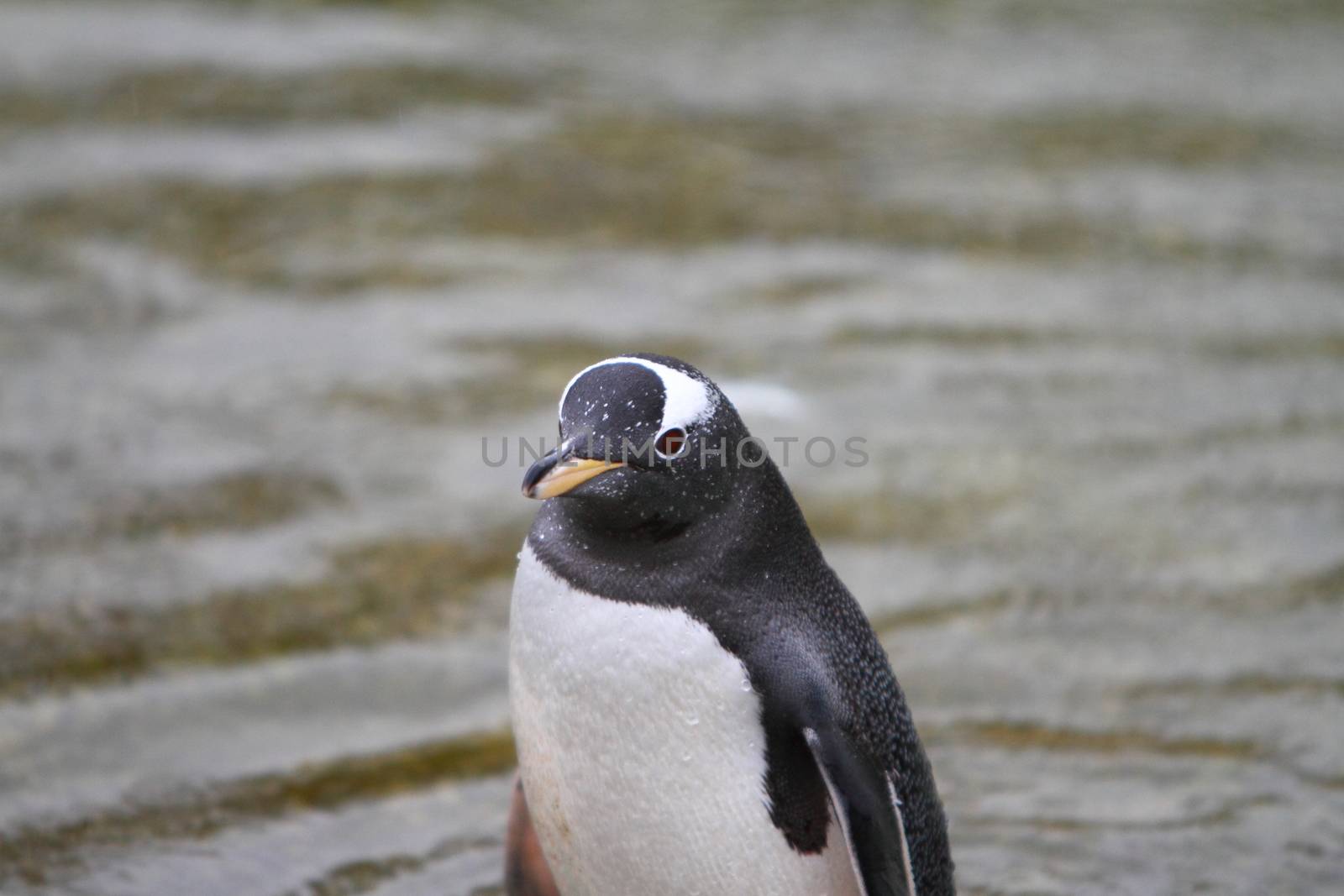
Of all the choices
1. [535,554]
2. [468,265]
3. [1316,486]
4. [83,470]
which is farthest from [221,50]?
[535,554]

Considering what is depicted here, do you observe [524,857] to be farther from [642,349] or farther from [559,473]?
[642,349]

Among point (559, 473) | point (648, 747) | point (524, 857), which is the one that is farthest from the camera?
point (524, 857)

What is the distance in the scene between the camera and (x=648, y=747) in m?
2.47

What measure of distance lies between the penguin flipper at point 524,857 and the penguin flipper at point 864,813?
2.33 feet

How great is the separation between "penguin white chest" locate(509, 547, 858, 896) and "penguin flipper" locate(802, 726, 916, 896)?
115 mm

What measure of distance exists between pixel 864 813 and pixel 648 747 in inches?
13.8

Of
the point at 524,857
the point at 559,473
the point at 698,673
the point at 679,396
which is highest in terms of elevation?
the point at 679,396

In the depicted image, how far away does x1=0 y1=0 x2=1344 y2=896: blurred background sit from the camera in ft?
11.5

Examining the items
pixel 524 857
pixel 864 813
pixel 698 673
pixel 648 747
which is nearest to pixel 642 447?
pixel 698 673

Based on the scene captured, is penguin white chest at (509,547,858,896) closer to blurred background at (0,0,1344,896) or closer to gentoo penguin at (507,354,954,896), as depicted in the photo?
gentoo penguin at (507,354,954,896)

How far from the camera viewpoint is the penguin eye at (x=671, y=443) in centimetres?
241

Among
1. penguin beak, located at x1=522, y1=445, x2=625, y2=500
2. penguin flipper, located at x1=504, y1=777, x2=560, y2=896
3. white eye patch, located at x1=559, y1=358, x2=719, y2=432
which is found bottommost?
penguin flipper, located at x1=504, y1=777, x2=560, y2=896

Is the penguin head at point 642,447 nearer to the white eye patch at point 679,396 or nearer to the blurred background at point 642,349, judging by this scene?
the white eye patch at point 679,396

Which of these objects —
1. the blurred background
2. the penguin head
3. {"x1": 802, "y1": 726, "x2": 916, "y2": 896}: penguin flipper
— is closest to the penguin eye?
the penguin head
